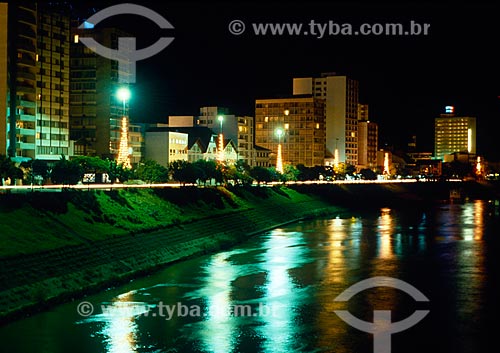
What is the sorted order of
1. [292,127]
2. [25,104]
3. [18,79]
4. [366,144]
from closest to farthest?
[18,79] < [25,104] < [292,127] < [366,144]

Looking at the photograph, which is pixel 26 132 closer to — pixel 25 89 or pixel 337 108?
pixel 25 89

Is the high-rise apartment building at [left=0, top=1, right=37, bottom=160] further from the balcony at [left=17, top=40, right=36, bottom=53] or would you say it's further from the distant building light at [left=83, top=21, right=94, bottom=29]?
the distant building light at [left=83, top=21, right=94, bottom=29]

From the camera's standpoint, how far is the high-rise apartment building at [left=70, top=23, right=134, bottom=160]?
107m

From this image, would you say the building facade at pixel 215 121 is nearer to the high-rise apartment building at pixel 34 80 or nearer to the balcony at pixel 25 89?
the high-rise apartment building at pixel 34 80

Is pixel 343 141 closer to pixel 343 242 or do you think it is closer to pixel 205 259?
pixel 343 242

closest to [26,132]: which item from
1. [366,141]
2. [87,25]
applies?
[87,25]

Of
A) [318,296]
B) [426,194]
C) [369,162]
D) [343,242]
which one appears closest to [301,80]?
[369,162]

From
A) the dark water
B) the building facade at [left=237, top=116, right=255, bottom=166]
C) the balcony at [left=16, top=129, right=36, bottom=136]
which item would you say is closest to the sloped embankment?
the dark water

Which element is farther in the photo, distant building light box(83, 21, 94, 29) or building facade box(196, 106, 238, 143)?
building facade box(196, 106, 238, 143)

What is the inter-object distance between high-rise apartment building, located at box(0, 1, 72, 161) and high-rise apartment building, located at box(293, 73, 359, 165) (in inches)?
3411

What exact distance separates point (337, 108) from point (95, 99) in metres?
84.2

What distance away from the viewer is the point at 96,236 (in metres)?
37.0

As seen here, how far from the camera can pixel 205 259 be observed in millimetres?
41969

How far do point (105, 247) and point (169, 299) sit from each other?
795 cm
